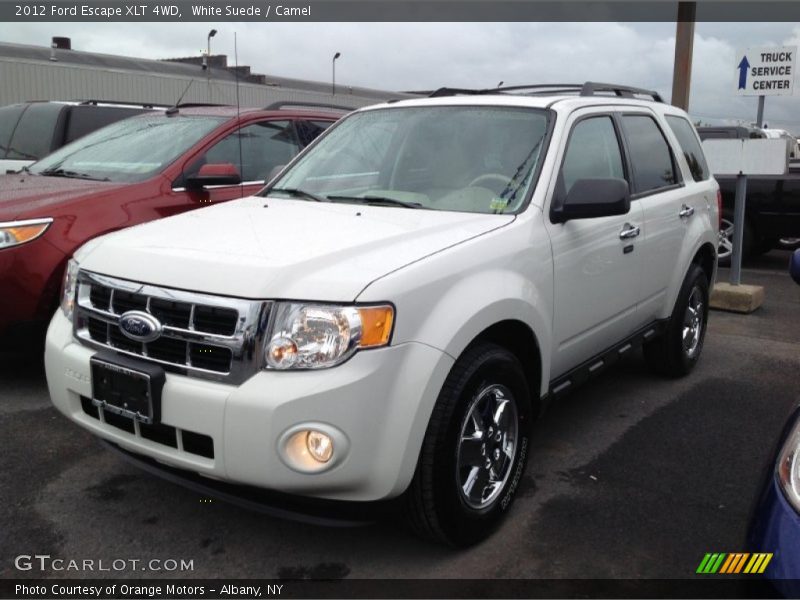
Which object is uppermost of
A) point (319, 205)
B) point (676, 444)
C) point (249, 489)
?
point (319, 205)

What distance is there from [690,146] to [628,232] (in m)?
1.74

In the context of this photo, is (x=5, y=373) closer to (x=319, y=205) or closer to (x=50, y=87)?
(x=319, y=205)

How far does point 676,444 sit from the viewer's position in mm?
4094

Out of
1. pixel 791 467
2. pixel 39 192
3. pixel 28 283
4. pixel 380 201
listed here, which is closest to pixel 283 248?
pixel 380 201

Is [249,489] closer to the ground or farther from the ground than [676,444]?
farther from the ground

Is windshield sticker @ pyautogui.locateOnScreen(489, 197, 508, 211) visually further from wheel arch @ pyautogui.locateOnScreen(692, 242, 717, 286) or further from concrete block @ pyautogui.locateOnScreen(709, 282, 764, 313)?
concrete block @ pyautogui.locateOnScreen(709, 282, 764, 313)

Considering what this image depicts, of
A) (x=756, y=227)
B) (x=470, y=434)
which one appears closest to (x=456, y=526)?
(x=470, y=434)

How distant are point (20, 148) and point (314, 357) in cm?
A: 630

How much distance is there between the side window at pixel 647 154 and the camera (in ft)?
14.6

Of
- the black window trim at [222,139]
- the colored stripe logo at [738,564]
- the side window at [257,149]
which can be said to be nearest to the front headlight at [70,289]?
the black window trim at [222,139]

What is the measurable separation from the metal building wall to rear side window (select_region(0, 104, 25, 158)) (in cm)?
1108

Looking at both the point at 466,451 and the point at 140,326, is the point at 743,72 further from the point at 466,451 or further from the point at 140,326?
the point at 140,326

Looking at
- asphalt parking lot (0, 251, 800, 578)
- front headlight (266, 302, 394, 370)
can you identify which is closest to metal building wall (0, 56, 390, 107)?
asphalt parking lot (0, 251, 800, 578)

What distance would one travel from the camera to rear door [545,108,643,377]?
3.51 m
